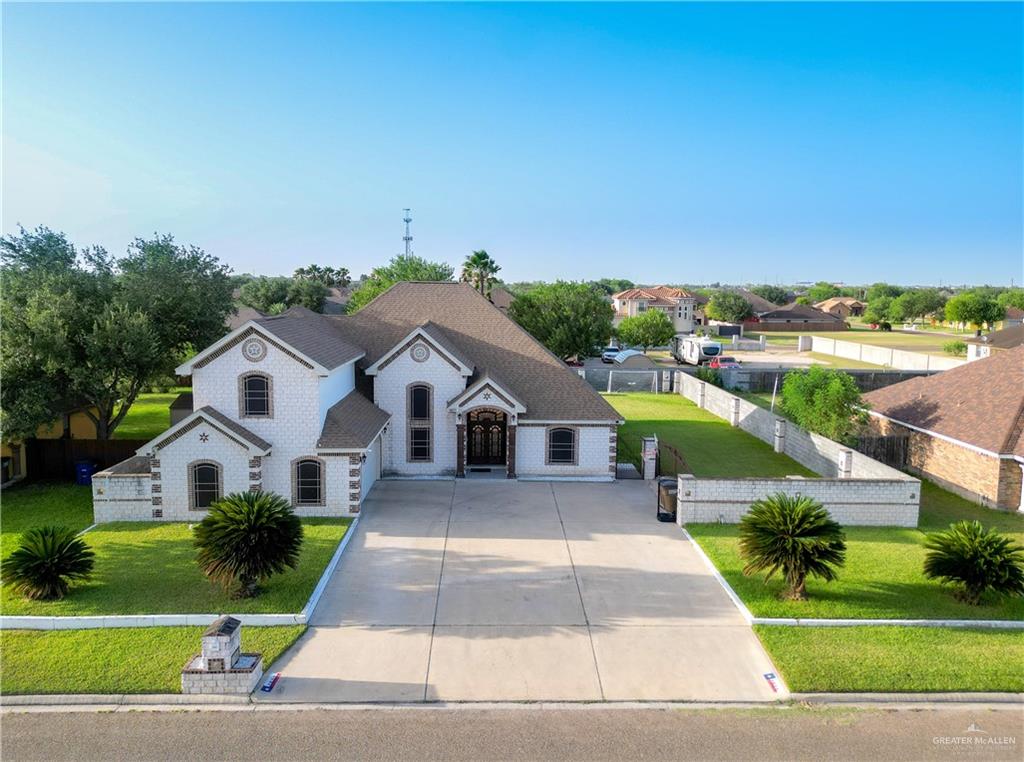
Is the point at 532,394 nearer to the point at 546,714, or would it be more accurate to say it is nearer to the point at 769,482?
the point at 769,482

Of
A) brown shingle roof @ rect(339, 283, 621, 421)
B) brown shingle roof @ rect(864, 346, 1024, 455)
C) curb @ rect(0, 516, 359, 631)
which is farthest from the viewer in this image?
brown shingle roof @ rect(339, 283, 621, 421)

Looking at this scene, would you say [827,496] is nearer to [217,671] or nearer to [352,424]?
[352,424]

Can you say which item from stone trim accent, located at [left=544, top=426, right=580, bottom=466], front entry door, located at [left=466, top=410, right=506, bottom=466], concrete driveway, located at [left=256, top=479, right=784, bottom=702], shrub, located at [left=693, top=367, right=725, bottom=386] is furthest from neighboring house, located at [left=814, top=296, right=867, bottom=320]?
concrete driveway, located at [left=256, top=479, right=784, bottom=702]

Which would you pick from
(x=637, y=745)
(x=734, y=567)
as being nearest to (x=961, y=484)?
(x=734, y=567)

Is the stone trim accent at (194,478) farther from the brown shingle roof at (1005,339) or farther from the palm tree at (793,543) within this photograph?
the brown shingle roof at (1005,339)

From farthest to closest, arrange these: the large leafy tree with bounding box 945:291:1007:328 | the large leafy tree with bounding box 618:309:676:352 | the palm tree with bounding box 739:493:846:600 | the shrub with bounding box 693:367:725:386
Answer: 1. the large leafy tree with bounding box 945:291:1007:328
2. the large leafy tree with bounding box 618:309:676:352
3. the shrub with bounding box 693:367:725:386
4. the palm tree with bounding box 739:493:846:600

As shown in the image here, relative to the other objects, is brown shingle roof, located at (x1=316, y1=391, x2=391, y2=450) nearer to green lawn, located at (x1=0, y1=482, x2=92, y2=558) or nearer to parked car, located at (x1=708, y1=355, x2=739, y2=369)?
green lawn, located at (x1=0, y1=482, x2=92, y2=558)
